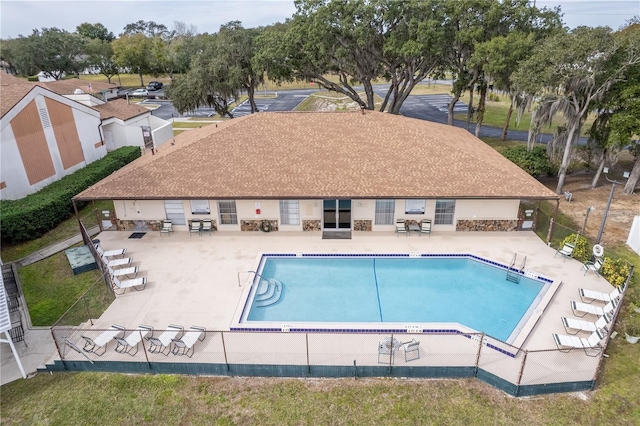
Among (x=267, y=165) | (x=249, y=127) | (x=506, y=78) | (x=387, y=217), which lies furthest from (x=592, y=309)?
(x=506, y=78)

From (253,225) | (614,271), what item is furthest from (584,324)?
(253,225)

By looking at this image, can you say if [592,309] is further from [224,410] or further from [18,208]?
[18,208]

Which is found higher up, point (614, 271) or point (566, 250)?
point (566, 250)

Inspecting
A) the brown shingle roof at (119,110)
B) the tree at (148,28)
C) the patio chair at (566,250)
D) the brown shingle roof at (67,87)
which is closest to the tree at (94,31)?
the tree at (148,28)

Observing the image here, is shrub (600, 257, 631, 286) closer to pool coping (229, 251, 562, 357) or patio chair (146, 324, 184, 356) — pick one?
pool coping (229, 251, 562, 357)

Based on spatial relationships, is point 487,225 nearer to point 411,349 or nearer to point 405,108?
point 411,349

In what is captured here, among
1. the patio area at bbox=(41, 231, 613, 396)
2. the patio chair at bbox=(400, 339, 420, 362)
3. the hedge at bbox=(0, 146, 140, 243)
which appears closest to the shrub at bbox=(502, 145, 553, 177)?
the patio area at bbox=(41, 231, 613, 396)

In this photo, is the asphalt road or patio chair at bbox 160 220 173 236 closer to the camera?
patio chair at bbox 160 220 173 236
